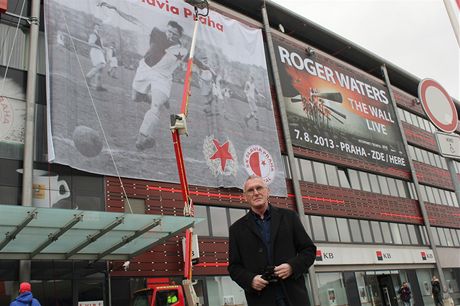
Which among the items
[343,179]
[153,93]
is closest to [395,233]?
[343,179]

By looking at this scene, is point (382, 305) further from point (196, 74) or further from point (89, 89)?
point (89, 89)

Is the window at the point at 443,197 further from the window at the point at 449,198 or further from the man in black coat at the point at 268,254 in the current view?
the man in black coat at the point at 268,254

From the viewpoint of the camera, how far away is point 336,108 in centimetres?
3116

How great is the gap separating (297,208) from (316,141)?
5.08 meters

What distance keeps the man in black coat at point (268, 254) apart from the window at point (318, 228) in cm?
2315

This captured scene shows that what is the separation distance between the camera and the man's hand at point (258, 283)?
3.48 metres

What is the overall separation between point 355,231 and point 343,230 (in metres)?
1.26

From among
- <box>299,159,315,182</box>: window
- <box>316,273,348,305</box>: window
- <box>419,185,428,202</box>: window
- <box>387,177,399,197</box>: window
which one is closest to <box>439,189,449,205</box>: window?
<box>419,185,428,202</box>: window

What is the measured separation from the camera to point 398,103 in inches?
1560

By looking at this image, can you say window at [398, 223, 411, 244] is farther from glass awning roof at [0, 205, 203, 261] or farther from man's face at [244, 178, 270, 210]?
man's face at [244, 178, 270, 210]

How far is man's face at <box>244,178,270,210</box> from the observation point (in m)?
3.82

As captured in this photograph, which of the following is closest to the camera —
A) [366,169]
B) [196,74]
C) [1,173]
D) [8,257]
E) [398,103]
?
[8,257]

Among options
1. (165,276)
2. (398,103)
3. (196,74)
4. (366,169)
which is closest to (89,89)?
(196,74)

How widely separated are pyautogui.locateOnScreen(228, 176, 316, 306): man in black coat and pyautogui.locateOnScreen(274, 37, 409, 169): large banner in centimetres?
2344
